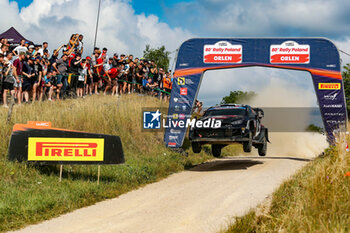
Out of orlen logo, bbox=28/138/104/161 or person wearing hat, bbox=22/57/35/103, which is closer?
orlen logo, bbox=28/138/104/161

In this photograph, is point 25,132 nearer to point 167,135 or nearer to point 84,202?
point 84,202

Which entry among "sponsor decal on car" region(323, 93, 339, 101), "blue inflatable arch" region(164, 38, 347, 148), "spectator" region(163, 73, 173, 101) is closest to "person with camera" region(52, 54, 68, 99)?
"blue inflatable arch" region(164, 38, 347, 148)

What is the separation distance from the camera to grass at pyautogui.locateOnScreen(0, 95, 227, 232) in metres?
8.95

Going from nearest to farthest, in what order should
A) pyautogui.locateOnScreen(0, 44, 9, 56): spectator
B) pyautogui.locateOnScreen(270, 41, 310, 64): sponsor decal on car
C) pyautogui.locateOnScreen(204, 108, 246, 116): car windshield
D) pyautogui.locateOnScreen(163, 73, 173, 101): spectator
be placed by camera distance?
pyautogui.locateOnScreen(204, 108, 246, 116): car windshield < pyautogui.locateOnScreen(0, 44, 9, 56): spectator < pyautogui.locateOnScreen(270, 41, 310, 64): sponsor decal on car < pyautogui.locateOnScreen(163, 73, 173, 101): spectator

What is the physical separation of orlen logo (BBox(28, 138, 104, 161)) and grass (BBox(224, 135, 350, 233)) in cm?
513

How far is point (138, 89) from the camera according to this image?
2348 cm

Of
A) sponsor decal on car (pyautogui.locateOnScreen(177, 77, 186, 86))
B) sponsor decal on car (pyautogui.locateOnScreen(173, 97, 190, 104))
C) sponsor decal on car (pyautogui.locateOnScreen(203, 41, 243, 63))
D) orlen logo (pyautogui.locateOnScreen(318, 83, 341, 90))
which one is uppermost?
sponsor decal on car (pyautogui.locateOnScreen(203, 41, 243, 63))

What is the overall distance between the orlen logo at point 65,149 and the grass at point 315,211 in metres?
5.13

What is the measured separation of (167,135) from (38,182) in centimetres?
768

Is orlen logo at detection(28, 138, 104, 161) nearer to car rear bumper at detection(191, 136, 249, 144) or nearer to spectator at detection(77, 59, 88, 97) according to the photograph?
car rear bumper at detection(191, 136, 249, 144)

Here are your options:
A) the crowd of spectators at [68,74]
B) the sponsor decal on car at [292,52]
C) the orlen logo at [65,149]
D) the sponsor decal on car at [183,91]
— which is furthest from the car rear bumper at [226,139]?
the crowd of spectators at [68,74]

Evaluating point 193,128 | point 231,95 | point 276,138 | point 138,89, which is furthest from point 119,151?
point 231,95

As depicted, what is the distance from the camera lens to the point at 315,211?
22.0 feet

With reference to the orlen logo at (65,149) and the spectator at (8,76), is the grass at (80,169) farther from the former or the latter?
the spectator at (8,76)
